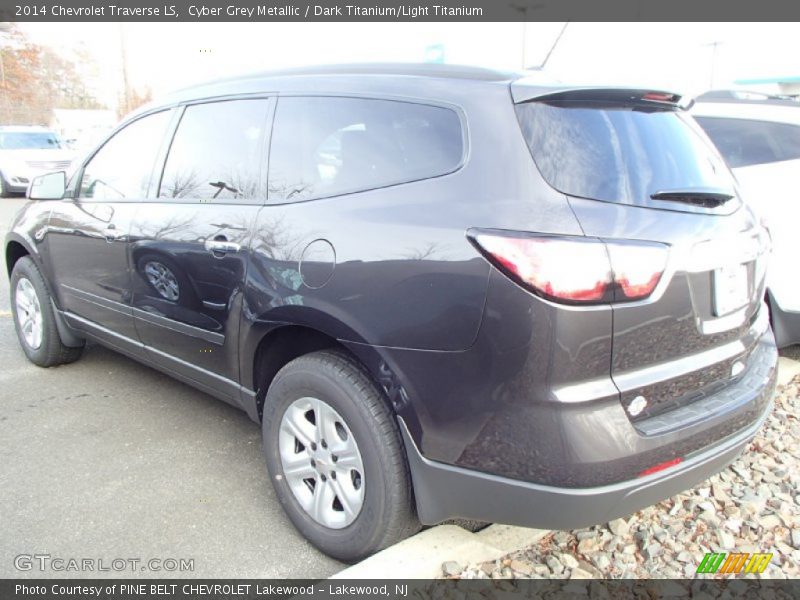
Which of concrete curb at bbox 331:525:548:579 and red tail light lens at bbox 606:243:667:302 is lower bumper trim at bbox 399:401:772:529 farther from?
red tail light lens at bbox 606:243:667:302

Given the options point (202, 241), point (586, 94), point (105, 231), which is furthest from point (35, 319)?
point (586, 94)

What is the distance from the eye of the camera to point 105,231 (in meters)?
3.45

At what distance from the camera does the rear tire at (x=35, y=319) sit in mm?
4195

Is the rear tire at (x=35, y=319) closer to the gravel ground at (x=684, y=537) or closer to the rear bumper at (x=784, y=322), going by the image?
the gravel ground at (x=684, y=537)

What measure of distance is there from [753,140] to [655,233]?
3413mm

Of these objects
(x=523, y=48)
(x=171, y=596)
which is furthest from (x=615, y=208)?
(x=523, y=48)

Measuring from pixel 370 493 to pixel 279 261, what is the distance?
3.03 ft

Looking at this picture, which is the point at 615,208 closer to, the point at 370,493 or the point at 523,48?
the point at 370,493

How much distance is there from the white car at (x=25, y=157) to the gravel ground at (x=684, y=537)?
16516 millimetres

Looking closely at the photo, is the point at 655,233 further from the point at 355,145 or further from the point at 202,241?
the point at 202,241

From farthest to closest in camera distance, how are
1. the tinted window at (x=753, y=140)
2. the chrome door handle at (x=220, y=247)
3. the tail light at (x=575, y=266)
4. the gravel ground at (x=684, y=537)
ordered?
1. the tinted window at (x=753, y=140)
2. the chrome door handle at (x=220, y=247)
3. the gravel ground at (x=684, y=537)
4. the tail light at (x=575, y=266)

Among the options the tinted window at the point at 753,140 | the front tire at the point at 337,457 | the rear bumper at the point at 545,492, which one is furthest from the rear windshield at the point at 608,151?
the tinted window at the point at 753,140

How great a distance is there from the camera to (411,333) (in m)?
1.97

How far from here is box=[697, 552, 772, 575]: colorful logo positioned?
2.26 metres
